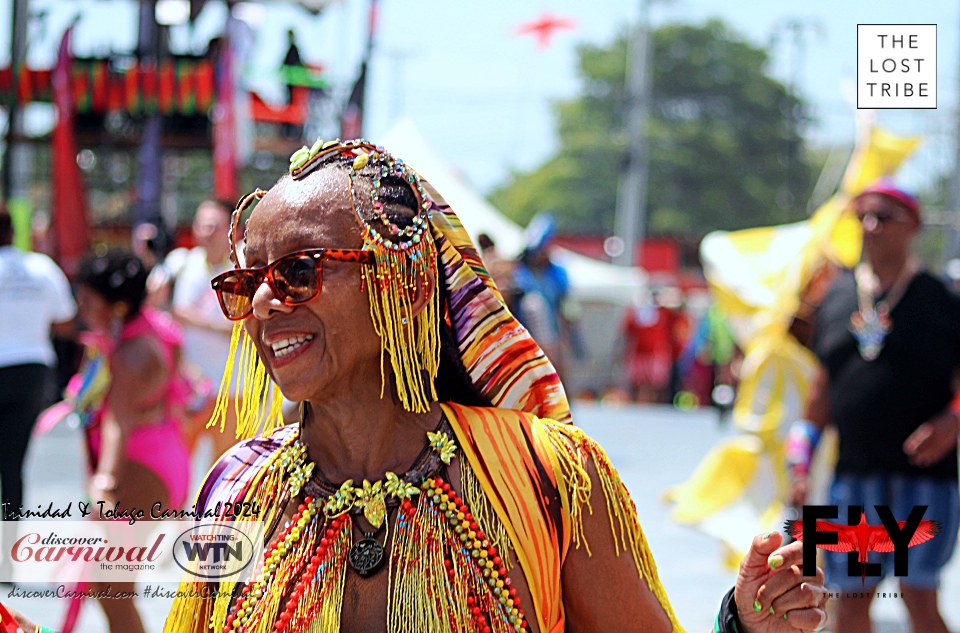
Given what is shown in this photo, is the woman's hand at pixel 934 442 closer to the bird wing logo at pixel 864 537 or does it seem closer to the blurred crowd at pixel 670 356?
the bird wing logo at pixel 864 537

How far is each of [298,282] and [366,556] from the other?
0.43 m

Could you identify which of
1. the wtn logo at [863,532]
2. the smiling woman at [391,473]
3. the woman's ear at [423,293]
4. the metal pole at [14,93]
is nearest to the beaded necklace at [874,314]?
the wtn logo at [863,532]

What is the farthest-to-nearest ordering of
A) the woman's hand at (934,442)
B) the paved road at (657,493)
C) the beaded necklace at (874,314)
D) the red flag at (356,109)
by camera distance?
1. the red flag at (356,109)
2. the paved road at (657,493)
3. the beaded necklace at (874,314)
4. the woman's hand at (934,442)

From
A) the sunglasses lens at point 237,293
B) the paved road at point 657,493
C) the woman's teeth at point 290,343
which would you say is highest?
the sunglasses lens at point 237,293

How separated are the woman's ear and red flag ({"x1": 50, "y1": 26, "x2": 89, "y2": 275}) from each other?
14070 millimetres

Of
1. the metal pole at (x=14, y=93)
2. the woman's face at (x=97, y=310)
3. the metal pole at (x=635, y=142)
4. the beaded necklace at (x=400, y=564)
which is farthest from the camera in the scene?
the metal pole at (x=635, y=142)

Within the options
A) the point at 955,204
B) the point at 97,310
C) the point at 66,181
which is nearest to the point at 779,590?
the point at 97,310

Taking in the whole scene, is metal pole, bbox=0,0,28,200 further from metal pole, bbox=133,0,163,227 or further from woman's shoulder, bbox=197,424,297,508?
woman's shoulder, bbox=197,424,297,508

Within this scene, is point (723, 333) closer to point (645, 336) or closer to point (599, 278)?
point (645, 336)

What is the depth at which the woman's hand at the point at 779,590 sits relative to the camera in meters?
1.56

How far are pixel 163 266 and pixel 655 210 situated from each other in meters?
46.4

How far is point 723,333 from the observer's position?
16.5 metres

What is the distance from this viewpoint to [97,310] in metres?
4.64

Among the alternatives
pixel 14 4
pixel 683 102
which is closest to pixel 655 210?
pixel 683 102
